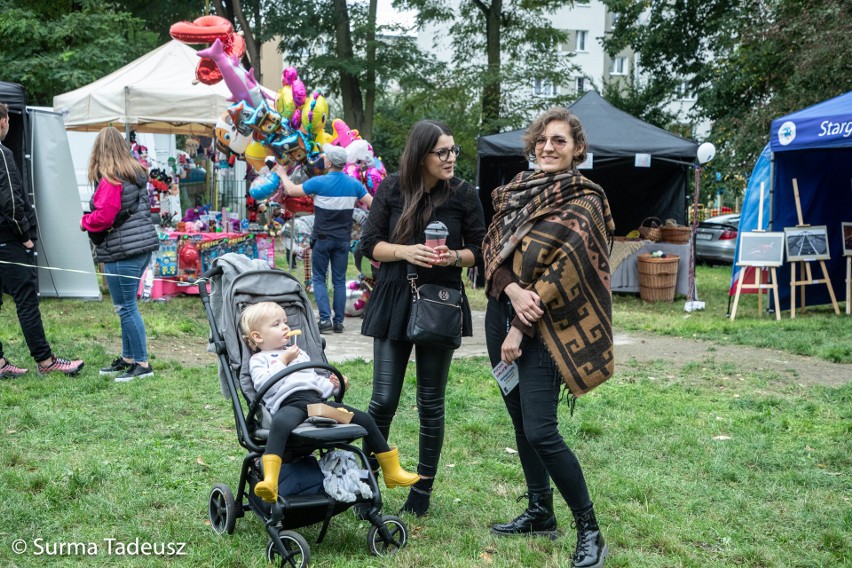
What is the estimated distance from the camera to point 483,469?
195 inches

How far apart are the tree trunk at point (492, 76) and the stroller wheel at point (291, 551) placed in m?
22.6

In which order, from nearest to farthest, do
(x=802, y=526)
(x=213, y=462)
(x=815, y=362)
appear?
(x=802, y=526) → (x=213, y=462) → (x=815, y=362)

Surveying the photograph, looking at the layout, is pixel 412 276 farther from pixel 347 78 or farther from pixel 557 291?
pixel 347 78

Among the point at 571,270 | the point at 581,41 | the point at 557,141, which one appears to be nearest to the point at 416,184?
the point at 557,141

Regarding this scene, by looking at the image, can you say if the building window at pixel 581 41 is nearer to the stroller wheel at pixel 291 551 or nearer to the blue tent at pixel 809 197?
the blue tent at pixel 809 197

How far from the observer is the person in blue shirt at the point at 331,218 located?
371 inches

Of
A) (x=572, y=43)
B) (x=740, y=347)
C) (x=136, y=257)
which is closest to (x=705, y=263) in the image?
(x=740, y=347)

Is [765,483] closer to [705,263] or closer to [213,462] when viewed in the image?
[213,462]

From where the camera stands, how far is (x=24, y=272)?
22.0 ft

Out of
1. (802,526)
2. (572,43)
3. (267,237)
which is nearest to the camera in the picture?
(802,526)

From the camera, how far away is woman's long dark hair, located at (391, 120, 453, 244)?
3.95 meters

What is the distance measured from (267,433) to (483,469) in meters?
1.70

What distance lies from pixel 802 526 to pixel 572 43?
47.9 m

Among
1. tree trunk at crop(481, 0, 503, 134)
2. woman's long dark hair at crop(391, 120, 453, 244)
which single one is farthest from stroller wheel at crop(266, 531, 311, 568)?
tree trunk at crop(481, 0, 503, 134)
